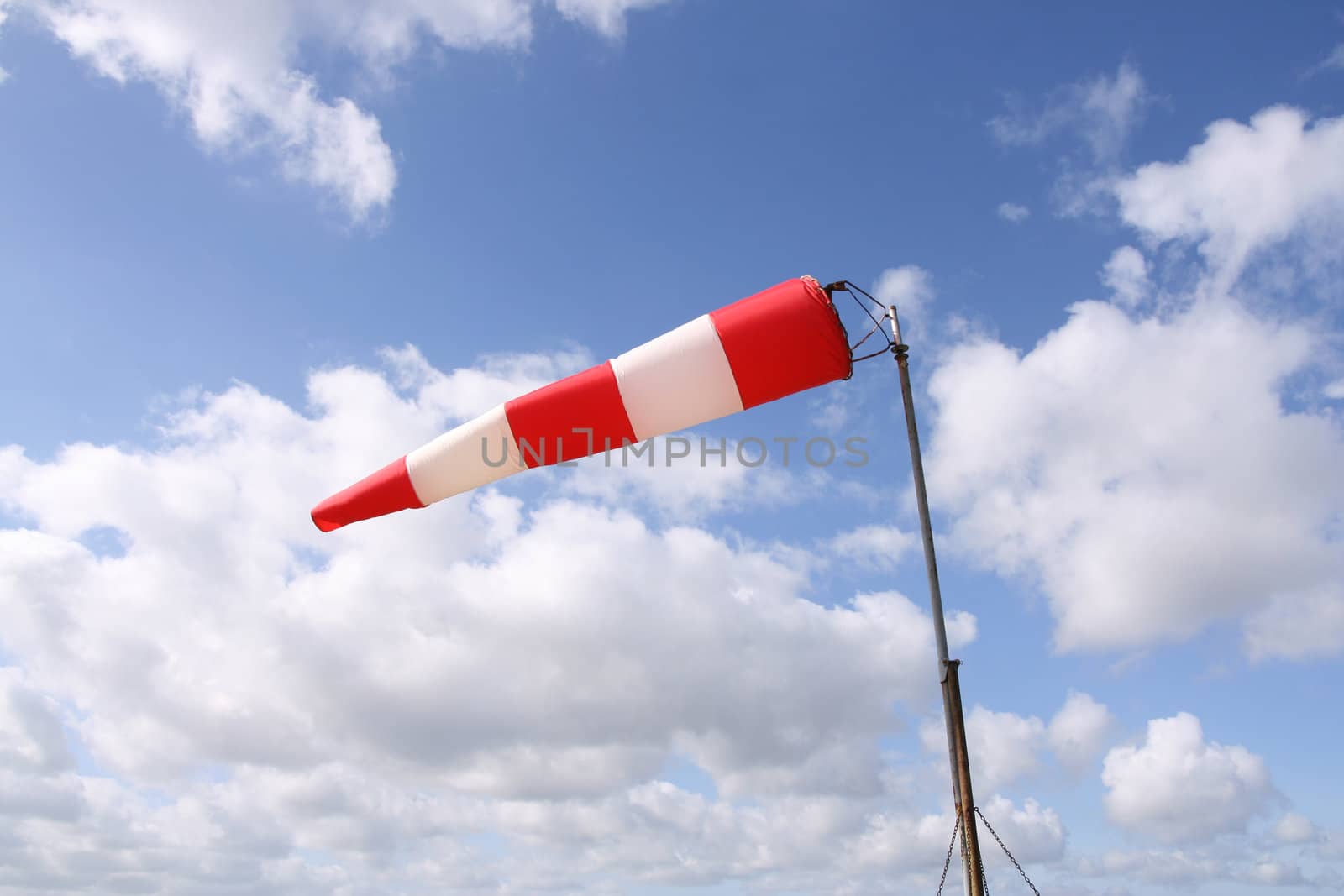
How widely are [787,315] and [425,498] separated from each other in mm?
4875

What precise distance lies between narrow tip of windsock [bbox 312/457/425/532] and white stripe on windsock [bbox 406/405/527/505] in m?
0.12

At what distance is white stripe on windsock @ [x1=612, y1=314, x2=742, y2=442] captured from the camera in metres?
12.3

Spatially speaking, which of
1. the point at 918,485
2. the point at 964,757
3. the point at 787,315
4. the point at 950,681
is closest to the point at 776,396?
the point at 787,315

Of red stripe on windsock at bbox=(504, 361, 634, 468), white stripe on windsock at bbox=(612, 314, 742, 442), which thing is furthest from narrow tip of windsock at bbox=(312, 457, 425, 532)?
white stripe on windsock at bbox=(612, 314, 742, 442)

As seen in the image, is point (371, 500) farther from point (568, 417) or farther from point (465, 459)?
point (568, 417)

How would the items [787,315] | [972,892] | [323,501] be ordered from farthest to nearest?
1. [323,501]
2. [787,315]
3. [972,892]

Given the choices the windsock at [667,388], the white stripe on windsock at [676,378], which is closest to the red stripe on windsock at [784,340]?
the windsock at [667,388]

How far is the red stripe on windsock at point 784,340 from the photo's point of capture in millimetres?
12172

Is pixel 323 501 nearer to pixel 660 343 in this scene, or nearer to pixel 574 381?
pixel 574 381

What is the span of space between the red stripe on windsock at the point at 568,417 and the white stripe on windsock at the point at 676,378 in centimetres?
16

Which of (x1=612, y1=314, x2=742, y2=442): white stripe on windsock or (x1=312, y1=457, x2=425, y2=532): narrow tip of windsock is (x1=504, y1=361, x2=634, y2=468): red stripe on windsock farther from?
(x1=312, y1=457, x2=425, y2=532): narrow tip of windsock

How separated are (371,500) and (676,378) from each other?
13.3 ft

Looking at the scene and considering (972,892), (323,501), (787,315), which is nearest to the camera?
(972,892)

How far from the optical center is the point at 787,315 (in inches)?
480
